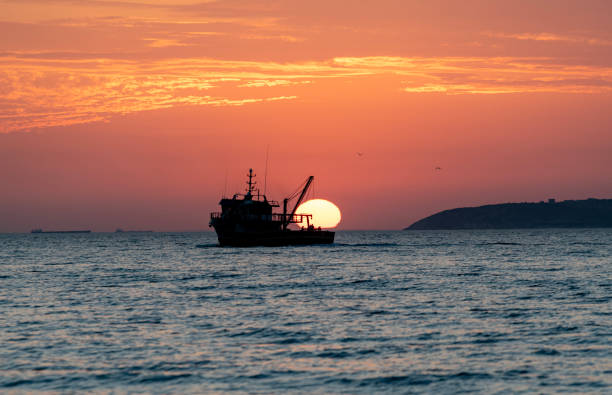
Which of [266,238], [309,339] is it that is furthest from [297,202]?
[309,339]

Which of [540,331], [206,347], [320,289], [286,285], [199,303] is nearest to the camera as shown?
[206,347]

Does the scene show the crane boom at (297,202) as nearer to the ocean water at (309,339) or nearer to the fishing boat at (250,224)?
the fishing boat at (250,224)

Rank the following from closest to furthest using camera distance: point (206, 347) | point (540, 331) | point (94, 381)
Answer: point (94, 381), point (206, 347), point (540, 331)

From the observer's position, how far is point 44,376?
79.0 ft

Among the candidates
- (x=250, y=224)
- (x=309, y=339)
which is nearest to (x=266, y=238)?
(x=250, y=224)

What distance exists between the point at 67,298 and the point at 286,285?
17.4 metres

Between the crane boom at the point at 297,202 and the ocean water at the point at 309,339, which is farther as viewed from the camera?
the crane boom at the point at 297,202

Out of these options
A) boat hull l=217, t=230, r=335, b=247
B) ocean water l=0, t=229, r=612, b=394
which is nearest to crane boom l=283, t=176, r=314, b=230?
boat hull l=217, t=230, r=335, b=247

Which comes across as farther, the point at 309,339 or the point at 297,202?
the point at 297,202

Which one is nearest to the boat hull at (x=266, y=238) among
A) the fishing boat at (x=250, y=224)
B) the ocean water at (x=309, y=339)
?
the fishing boat at (x=250, y=224)

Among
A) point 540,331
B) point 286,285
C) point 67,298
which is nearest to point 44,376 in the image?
point 540,331

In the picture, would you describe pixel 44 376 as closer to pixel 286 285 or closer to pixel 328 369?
pixel 328 369

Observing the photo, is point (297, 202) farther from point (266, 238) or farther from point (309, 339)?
point (309, 339)

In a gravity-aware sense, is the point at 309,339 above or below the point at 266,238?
below
